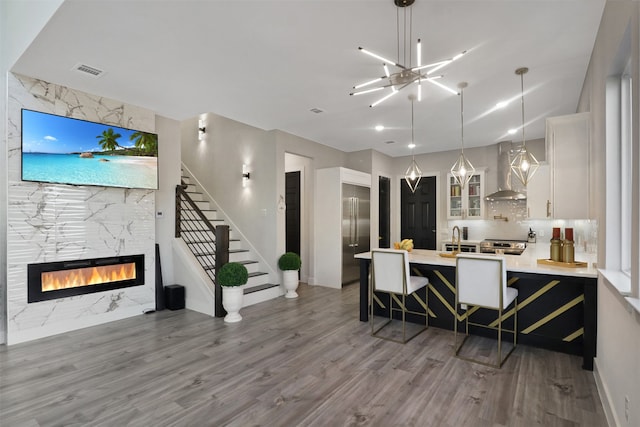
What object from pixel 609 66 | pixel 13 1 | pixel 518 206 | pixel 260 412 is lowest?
pixel 260 412

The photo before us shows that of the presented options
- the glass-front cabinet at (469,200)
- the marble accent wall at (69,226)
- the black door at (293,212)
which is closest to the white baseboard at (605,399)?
the glass-front cabinet at (469,200)

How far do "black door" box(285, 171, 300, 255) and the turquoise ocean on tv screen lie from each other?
9.31ft

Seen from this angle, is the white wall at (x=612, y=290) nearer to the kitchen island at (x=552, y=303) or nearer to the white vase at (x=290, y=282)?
the kitchen island at (x=552, y=303)

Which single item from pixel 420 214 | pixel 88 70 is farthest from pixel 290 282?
pixel 88 70

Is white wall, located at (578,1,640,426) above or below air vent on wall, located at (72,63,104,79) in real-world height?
below

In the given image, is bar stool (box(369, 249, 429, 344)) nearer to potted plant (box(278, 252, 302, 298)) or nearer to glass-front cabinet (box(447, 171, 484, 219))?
potted plant (box(278, 252, 302, 298))

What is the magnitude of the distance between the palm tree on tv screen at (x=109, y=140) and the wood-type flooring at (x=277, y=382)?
2.32m

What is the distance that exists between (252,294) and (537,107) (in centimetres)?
507

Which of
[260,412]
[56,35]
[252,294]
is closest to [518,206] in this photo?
[252,294]

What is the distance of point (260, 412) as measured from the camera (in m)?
2.27

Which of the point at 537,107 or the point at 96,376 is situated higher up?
the point at 537,107

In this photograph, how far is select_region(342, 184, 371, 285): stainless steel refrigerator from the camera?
6.21 metres

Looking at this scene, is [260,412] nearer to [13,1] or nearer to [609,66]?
[609,66]

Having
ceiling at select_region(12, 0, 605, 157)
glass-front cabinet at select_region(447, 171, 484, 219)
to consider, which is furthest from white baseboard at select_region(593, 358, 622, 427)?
glass-front cabinet at select_region(447, 171, 484, 219)
